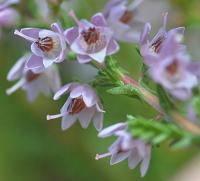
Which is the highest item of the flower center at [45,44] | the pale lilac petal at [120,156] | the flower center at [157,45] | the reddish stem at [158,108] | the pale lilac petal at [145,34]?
the flower center at [45,44]

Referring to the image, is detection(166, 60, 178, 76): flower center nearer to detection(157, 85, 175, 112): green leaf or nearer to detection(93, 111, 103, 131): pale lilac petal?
detection(157, 85, 175, 112): green leaf

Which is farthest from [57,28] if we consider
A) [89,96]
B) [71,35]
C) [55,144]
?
[55,144]

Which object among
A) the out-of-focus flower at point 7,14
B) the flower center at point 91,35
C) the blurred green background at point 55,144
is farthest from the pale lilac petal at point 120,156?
the blurred green background at point 55,144

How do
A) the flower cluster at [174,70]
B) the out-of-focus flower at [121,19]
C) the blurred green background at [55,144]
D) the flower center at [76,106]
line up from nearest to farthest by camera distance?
the flower cluster at [174,70]
the flower center at [76,106]
the out-of-focus flower at [121,19]
the blurred green background at [55,144]

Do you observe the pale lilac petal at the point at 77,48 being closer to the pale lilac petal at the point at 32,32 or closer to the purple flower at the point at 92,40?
the purple flower at the point at 92,40

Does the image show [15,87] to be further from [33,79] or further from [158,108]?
[158,108]

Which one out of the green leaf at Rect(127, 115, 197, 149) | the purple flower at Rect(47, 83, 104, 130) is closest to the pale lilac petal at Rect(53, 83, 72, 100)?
the purple flower at Rect(47, 83, 104, 130)

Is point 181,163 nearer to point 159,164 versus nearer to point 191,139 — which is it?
point 159,164

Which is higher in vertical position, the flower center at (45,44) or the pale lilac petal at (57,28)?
the pale lilac petal at (57,28)
